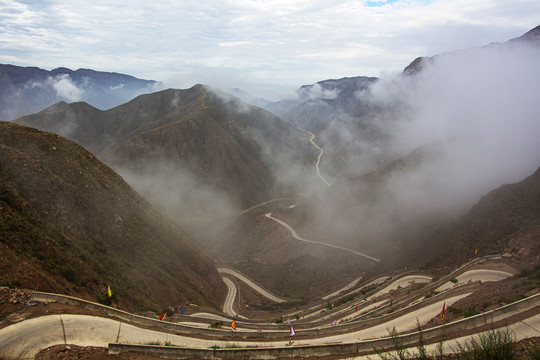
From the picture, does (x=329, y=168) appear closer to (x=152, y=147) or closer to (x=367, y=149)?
(x=367, y=149)

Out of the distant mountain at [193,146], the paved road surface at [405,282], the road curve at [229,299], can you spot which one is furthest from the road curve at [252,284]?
the distant mountain at [193,146]

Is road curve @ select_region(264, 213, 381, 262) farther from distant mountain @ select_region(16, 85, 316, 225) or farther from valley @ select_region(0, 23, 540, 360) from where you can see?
distant mountain @ select_region(16, 85, 316, 225)

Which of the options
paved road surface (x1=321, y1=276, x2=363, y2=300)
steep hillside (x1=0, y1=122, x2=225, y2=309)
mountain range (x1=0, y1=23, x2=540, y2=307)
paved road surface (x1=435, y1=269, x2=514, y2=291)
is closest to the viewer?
steep hillside (x1=0, y1=122, x2=225, y2=309)

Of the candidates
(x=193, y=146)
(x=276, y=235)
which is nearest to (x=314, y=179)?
(x=193, y=146)

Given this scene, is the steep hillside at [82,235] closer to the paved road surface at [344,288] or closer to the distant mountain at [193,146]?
the paved road surface at [344,288]

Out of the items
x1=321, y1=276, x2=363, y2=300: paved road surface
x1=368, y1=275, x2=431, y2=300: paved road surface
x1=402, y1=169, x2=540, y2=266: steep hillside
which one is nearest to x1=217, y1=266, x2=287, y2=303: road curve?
x1=321, y1=276, x2=363, y2=300: paved road surface

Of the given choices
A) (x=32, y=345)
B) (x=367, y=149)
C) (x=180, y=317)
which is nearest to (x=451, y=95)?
(x=367, y=149)
